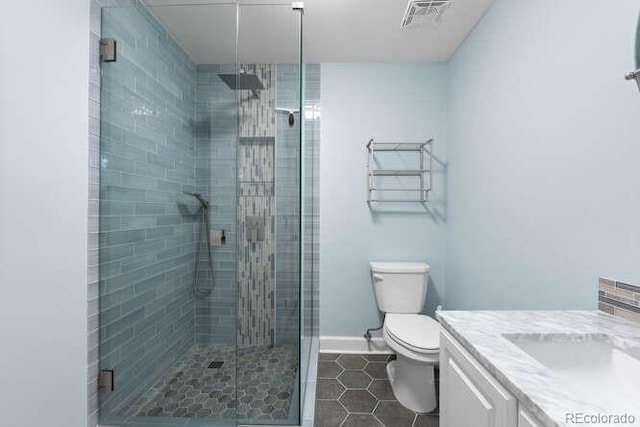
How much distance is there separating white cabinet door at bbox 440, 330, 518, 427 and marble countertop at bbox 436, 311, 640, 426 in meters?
0.03

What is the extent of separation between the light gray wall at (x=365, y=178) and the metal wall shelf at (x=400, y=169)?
64 mm

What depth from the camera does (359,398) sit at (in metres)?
1.72

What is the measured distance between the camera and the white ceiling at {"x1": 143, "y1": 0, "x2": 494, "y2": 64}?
4.98 ft

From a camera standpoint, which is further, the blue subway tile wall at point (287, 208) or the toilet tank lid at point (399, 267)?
the toilet tank lid at point (399, 267)

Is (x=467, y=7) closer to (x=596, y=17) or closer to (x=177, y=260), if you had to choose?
(x=596, y=17)

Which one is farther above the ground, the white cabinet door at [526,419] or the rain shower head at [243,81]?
the rain shower head at [243,81]

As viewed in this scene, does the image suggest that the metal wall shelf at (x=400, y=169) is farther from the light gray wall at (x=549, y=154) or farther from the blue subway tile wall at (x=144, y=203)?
the blue subway tile wall at (x=144, y=203)

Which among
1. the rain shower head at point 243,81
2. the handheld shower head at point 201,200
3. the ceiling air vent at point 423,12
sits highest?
the ceiling air vent at point 423,12

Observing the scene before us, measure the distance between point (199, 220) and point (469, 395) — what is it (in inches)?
54.1

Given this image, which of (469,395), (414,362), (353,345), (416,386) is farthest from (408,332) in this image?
(469,395)

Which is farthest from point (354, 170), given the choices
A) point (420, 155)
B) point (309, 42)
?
point (309, 42)

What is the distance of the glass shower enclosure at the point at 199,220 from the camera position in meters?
1.41

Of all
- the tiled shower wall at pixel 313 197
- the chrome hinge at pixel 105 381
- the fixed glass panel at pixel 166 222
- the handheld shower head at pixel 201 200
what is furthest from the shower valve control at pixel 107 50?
the chrome hinge at pixel 105 381

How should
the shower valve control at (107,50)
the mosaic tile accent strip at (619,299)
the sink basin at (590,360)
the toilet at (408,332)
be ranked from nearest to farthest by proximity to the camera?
the sink basin at (590,360)
the mosaic tile accent strip at (619,299)
the shower valve control at (107,50)
the toilet at (408,332)
